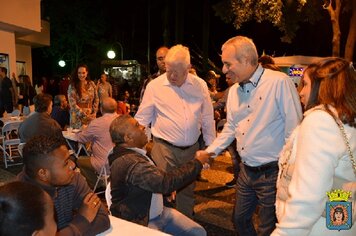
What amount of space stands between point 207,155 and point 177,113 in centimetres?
95

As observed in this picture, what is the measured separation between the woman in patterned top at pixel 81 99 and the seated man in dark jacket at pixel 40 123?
3.49 feet

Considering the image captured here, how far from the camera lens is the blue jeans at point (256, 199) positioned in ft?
10.4

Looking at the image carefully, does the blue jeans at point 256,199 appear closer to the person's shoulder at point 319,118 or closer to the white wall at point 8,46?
the person's shoulder at point 319,118

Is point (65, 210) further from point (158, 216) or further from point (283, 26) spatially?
point (283, 26)

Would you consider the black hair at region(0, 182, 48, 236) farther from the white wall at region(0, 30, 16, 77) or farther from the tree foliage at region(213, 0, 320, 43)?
the white wall at region(0, 30, 16, 77)

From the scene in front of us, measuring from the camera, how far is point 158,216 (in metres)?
3.07

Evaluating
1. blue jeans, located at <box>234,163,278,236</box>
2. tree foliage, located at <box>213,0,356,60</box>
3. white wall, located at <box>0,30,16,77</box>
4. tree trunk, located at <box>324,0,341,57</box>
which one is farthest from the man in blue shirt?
white wall, located at <box>0,30,16,77</box>

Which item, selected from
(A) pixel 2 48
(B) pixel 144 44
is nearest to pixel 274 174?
(A) pixel 2 48

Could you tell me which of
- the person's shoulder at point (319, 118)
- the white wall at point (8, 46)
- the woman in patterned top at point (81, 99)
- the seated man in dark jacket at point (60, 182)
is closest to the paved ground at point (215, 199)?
the woman in patterned top at point (81, 99)

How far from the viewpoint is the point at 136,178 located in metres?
2.70

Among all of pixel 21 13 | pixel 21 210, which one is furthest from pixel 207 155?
pixel 21 13

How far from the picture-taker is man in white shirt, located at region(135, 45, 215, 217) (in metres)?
4.08

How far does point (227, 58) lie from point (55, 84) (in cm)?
1725

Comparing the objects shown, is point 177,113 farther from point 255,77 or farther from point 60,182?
point 60,182
